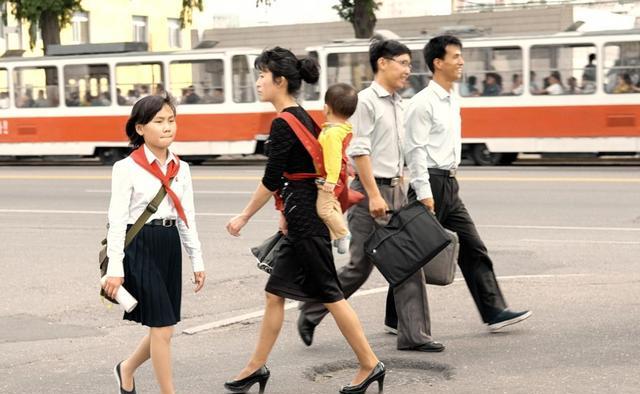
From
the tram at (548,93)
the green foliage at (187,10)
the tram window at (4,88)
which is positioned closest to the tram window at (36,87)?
the tram window at (4,88)

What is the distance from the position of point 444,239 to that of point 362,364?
107cm

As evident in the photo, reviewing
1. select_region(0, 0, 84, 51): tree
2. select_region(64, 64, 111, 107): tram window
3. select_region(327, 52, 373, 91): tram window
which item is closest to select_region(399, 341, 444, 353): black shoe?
select_region(327, 52, 373, 91): tram window

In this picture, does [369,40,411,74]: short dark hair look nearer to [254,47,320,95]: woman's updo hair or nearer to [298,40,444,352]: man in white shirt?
[298,40,444,352]: man in white shirt

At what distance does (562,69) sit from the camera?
944 inches

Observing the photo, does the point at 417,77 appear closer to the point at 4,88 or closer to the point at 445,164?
the point at 4,88

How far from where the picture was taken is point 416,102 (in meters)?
7.05

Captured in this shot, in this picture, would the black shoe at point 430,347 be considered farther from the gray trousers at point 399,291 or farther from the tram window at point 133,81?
the tram window at point 133,81

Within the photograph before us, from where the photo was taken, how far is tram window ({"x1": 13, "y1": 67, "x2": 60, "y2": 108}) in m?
28.0

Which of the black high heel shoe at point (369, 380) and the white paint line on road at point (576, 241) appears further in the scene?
the white paint line on road at point (576, 241)

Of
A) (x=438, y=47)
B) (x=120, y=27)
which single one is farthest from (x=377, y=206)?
(x=120, y=27)

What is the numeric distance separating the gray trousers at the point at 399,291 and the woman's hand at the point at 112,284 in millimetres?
1892

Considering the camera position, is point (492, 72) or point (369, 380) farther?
point (492, 72)

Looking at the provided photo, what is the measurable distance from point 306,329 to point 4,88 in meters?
23.1

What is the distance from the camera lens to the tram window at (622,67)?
2323 centimetres
